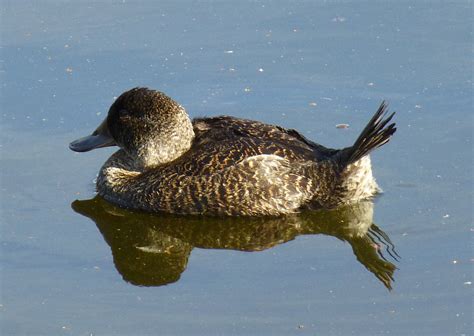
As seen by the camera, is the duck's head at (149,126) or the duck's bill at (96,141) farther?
the duck's bill at (96,141)

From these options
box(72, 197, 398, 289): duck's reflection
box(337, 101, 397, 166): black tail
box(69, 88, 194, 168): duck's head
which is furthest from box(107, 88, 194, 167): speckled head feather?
box(337, 101, 397, 166): black tail

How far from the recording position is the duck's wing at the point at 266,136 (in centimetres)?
1048

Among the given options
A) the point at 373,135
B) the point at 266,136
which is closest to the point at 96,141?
the point at 266,136

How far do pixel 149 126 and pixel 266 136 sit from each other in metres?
1.09

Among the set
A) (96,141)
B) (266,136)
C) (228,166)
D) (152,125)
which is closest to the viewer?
(228,166)

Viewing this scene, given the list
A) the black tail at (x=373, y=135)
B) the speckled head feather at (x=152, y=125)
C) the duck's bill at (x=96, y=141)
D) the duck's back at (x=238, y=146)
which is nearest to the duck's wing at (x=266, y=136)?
the duck's back at (x=238, y=146)

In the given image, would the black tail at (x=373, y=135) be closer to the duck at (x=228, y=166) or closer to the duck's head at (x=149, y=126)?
the duck at (x=228, y=166)

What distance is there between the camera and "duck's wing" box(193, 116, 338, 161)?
413 inches

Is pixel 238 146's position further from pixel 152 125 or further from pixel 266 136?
pixel 152 125

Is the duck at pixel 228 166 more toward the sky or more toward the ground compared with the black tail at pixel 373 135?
more toward the ground

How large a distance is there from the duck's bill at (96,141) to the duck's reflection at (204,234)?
62cm

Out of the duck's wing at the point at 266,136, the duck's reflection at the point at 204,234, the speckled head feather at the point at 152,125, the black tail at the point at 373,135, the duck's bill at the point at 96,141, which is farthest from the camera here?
the duck's bill at the point at 96,141

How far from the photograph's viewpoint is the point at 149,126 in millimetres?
10906

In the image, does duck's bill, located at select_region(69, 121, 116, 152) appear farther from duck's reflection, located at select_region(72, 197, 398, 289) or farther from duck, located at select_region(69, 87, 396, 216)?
duck's reflection, located at select_region(72, 197, 398, 289)
